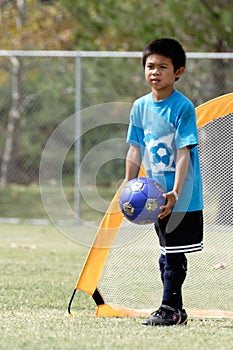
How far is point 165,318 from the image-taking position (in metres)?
5.20

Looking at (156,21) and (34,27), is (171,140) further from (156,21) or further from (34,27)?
(34,27)

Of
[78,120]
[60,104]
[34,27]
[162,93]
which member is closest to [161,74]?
[162,93]

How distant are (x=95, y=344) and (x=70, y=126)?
27.7ft

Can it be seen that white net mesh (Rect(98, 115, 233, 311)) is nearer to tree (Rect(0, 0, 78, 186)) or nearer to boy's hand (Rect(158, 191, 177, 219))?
boy's hand (Rect(158, 191, 177, 219))

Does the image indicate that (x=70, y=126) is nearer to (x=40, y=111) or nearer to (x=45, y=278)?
(x=40, y=111)

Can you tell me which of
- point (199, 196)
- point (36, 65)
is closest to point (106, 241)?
point (199, 196)

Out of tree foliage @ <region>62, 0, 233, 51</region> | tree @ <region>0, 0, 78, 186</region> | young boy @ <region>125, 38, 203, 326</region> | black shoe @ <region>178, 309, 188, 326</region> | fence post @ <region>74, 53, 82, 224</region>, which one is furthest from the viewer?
tree @ <region>0, 0, 78, 186</region>

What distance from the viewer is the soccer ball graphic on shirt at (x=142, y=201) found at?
16.6ft

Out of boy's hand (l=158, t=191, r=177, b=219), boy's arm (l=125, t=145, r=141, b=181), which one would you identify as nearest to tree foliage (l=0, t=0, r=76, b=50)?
boy's arm (l=125, t=145, r=141, b=181)

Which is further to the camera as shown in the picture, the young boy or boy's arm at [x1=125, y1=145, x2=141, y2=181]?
boy's arm at [x1=125, y1=145, x2=141, y2=181]

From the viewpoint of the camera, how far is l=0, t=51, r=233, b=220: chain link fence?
1352 cm

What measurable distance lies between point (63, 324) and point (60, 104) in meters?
11.9

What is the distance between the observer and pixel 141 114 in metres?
5.40

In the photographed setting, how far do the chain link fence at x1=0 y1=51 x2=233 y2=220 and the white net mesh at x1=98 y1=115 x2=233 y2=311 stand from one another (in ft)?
20.5
